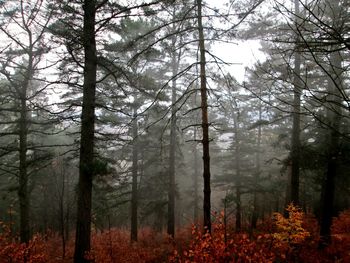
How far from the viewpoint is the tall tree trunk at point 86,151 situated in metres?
8.97

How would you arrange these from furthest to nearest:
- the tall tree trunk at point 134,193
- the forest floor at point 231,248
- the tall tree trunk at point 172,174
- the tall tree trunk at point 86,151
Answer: the tall tree trunk at point 134,193 → the tall tree trunk at point 172,174 → the tall tree trunk at point 86,151 → the forest floor at point 231,248

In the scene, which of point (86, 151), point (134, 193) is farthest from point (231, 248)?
point (134, 193)

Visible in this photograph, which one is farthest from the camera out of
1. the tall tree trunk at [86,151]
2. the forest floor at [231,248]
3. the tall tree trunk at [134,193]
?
the tall tree trunk at [134,193]

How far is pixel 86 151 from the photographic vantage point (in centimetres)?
927

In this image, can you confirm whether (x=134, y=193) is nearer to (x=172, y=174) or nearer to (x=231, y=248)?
(x=172, y=174)

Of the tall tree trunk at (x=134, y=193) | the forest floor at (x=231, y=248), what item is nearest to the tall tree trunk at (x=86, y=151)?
the forest floor at (x=231, y=248)

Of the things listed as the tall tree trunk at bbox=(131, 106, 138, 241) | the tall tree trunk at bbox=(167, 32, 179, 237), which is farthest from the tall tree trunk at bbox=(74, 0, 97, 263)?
the tall tree trunk at bbox=(131, 106, 138, 241)

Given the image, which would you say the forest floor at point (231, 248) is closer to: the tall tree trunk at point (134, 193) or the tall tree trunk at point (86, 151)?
the tall tree trunk at point (86, 151)

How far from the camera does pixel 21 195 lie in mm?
13055

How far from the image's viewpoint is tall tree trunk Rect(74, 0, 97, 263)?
29.4 ft

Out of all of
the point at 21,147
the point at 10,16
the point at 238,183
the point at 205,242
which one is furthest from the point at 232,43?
the point at 238,183

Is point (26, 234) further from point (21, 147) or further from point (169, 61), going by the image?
point (169, 61)

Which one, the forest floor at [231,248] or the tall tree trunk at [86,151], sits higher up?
the tall tree trunk at [86,151]

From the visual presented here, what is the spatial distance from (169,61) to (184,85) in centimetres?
189
